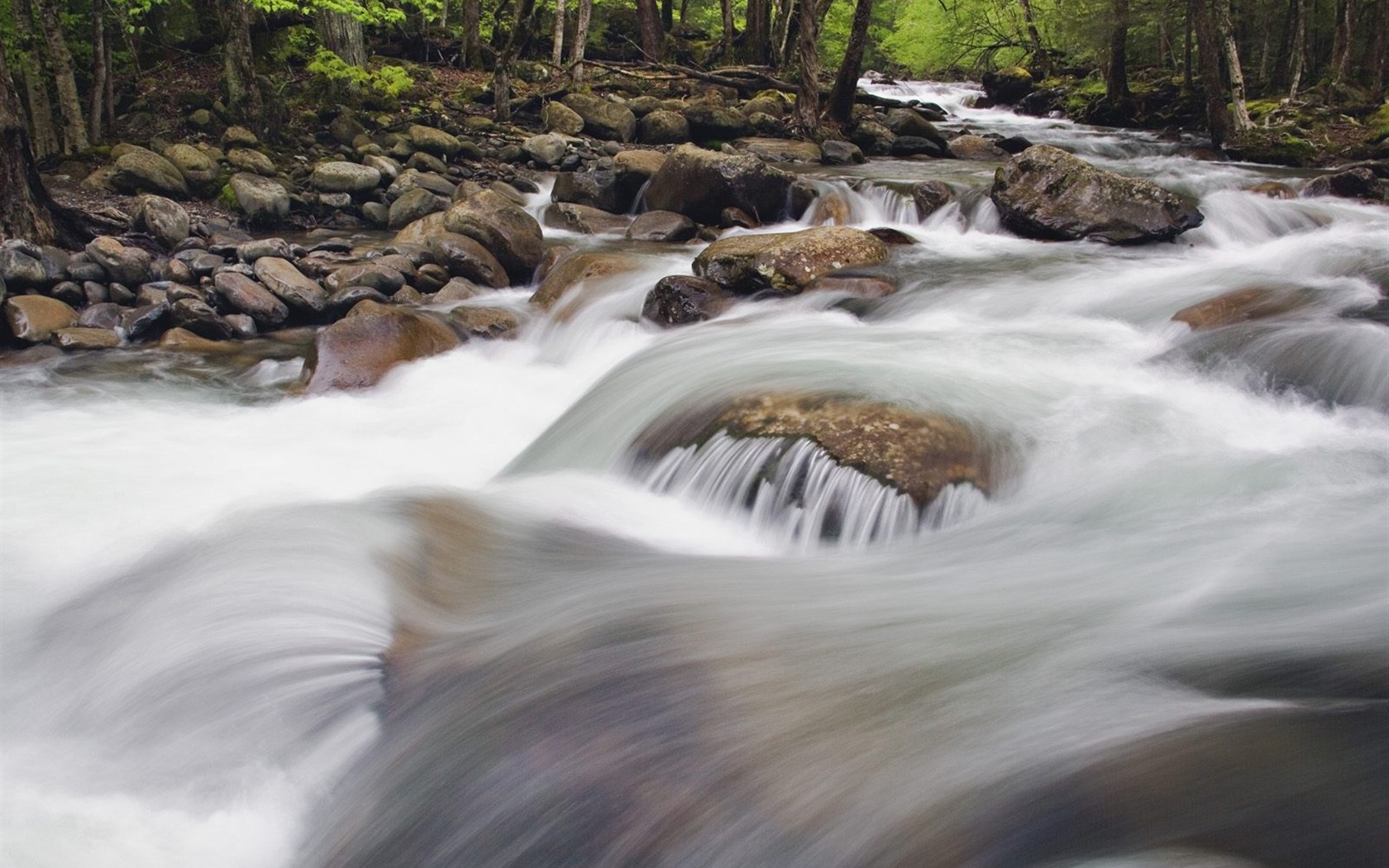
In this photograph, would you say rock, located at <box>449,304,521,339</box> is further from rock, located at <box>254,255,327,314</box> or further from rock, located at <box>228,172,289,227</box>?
rock, located at <box>228,172,289,227</box>

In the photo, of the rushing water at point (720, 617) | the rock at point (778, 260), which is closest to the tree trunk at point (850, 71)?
the rock at point (778, 260)

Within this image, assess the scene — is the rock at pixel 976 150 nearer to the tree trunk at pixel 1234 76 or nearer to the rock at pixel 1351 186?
the tree trunk at pixel 1234 76

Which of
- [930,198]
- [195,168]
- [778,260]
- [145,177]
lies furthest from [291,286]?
[930,198]

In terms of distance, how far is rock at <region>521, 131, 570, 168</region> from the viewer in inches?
581

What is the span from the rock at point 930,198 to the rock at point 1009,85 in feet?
56.0

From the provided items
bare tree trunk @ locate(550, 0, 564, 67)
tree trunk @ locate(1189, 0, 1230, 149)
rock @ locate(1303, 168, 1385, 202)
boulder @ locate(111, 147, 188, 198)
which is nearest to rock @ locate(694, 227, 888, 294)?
rock @ locate(1303, 168, 1385, 202)

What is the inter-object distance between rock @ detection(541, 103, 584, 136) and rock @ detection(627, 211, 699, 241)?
19.4ft

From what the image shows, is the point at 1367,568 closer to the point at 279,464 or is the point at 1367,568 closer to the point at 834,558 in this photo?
the point at 834,558

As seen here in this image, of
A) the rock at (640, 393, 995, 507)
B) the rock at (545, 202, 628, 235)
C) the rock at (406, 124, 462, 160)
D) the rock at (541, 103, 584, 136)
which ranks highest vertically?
the rock at (541, 103, 584, 136)

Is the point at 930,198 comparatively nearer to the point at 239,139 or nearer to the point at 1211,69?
the point at 1211,69

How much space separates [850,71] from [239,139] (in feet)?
33.0

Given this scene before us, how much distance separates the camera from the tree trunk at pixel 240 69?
12750mm

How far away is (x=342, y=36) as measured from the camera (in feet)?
52.2

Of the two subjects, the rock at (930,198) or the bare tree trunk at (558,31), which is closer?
the rock at (930,198)
